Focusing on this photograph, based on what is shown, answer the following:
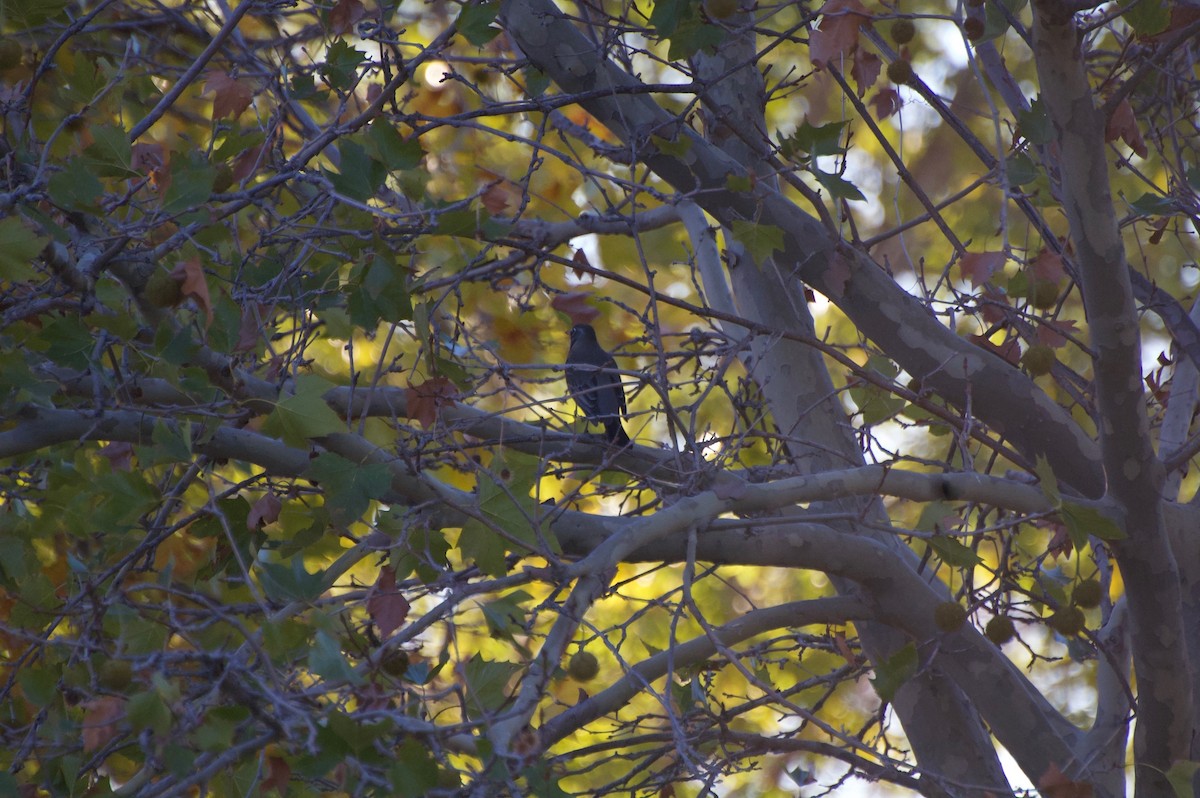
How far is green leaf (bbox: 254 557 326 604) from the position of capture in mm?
1758

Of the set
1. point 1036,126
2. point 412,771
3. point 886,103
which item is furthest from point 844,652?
point 412,771

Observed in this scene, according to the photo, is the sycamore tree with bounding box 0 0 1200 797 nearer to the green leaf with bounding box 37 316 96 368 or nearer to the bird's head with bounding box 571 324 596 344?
the green leaf with bounding box 37 316 96 368

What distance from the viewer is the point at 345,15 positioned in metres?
2.99

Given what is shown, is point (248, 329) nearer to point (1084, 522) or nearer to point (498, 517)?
point (498, 517)

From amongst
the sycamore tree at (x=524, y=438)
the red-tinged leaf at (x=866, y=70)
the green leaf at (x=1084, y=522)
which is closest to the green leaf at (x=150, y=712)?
the sycamore tree at (x=524, y=438)

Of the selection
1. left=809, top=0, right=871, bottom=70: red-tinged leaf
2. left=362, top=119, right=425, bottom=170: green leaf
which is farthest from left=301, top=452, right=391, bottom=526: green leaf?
left=809, top=0, right=871, bottom=70: red-tinged leaf

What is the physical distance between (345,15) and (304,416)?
52.1 inches

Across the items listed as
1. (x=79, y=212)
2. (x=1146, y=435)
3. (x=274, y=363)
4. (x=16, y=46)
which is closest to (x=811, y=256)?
(x=1146, y=435)

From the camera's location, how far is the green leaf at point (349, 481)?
7.55ft

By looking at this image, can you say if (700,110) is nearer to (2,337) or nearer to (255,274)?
(255,274)

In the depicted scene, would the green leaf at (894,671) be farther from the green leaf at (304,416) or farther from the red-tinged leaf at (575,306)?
the red-tinged leaf at (575,306)

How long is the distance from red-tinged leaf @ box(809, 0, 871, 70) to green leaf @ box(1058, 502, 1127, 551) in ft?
3.77

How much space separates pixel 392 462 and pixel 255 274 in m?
0.72

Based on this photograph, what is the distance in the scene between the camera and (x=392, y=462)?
7.86 feet
